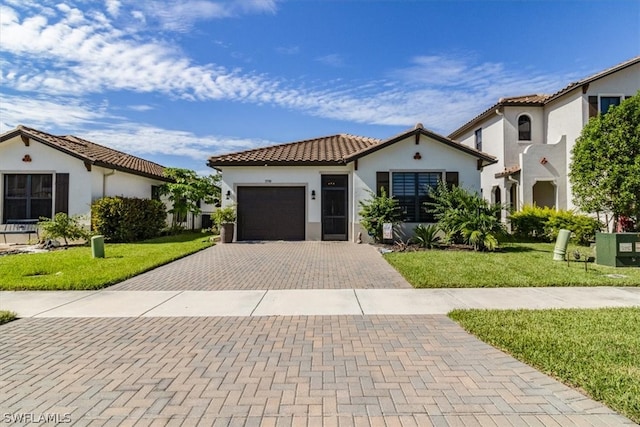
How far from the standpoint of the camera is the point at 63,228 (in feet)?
47.1

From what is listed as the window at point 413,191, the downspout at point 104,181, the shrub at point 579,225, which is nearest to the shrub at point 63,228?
the downspout at point 104,181

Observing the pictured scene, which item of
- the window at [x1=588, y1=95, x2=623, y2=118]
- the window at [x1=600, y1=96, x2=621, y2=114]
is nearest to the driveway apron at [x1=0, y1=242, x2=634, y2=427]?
the window at [x1=588, y1=95, x2=623, y2=118]

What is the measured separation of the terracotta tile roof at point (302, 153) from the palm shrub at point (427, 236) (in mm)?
4625

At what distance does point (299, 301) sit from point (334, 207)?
34.3 feet

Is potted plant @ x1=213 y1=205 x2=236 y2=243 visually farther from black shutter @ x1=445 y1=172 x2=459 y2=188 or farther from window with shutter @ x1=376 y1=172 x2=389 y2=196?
black shutter @ x1=445 y1=172 x2=459 y2=188

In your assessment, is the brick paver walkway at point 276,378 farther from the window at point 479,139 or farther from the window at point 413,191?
the window at point 479,139

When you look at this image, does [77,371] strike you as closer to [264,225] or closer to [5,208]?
[264,225]

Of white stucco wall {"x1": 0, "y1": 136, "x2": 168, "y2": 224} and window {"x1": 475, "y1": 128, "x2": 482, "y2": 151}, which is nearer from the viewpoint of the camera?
white stucco wall {"x1": 0, "y1": 136, "x2": 168, "y2": 224}

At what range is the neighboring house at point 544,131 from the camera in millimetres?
17578

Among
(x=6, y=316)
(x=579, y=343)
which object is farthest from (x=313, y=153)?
(x=579, y=343)

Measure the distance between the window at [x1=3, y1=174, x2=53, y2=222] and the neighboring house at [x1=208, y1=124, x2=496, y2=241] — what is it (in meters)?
7.34

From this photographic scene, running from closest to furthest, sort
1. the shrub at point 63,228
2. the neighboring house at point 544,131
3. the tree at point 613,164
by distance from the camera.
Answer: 1. the tree at point 613,164
2. the shrub at point 63,228
3. the neighboring house at point 544,131

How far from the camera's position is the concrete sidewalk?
241 inches

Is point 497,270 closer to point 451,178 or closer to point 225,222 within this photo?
point 451,178
